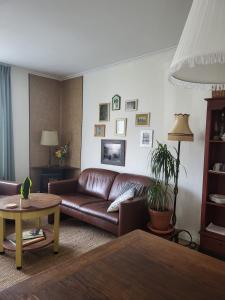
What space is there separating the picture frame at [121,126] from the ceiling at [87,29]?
998mm

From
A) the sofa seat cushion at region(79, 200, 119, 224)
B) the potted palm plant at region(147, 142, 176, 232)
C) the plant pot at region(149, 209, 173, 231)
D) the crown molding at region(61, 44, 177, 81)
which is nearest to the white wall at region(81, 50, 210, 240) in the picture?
the crown molding at region(61, 44, 177, 81)

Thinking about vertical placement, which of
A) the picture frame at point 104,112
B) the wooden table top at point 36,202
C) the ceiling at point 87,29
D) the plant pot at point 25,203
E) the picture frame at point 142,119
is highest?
the ceiling at point 87,29

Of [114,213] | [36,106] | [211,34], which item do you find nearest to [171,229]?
[114,213]

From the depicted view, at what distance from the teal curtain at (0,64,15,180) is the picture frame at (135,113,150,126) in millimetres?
2353

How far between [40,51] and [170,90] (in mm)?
2046

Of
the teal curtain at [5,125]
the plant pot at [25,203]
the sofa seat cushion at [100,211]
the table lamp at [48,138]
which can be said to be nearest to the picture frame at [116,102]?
the table lamp at [48,138]

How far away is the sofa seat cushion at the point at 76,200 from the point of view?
10.7 ft

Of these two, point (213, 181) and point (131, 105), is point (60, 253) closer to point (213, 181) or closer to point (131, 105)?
point (213, 181)

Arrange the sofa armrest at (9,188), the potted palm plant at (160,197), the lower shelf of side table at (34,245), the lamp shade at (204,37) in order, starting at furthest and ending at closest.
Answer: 1. the sofa armrest at (9,188)
2. the potted palm plant at (160,197)
3. the lower shelf of side table at (34,245)
4. the lamp shade at (204,37)

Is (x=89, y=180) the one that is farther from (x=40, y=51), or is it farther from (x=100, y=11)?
(x=100, y=11)

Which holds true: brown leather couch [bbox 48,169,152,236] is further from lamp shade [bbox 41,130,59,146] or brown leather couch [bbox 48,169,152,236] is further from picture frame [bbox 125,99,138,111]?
picture frame [bbox 125,99,138,111]

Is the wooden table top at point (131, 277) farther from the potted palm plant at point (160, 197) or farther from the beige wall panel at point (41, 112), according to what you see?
the beige wall panel at point (41, 112)

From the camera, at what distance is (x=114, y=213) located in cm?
288

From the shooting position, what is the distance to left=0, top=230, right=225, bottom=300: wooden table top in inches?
34.4
